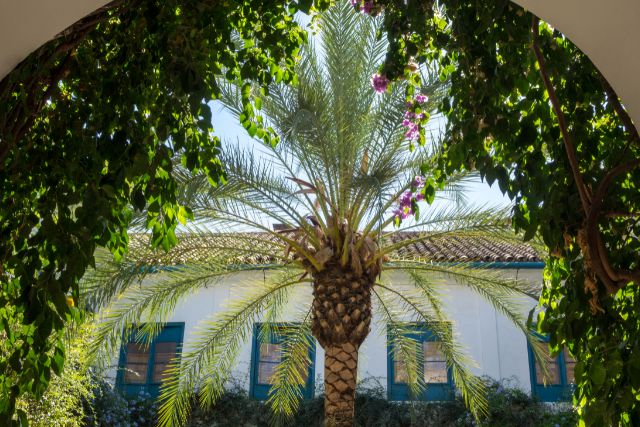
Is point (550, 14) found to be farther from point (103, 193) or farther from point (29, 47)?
point (103, 193)

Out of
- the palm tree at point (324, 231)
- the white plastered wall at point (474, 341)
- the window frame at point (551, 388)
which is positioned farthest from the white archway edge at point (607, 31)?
the window frame at point (551, 388)

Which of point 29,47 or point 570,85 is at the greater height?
point 570,85

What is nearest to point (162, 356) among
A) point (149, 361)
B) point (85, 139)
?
point (149, 361)

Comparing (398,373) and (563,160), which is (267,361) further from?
(563,160)

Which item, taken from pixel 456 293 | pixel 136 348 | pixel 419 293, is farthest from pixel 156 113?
pixel 136 348

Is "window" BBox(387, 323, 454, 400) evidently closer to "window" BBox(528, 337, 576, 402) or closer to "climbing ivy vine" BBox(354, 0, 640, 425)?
"window" BBox(528, 337, 576, 402)

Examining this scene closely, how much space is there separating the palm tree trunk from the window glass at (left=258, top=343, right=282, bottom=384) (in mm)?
4800

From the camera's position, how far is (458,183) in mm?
8250

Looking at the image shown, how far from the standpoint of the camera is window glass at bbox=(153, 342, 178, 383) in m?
13.6

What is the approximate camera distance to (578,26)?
7.07ft

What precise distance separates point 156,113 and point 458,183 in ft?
17.5

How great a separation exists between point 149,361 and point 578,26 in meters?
12.7

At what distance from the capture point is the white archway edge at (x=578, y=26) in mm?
2086

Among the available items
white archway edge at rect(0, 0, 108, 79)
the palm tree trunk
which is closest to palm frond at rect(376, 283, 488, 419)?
the palm tree trunk
